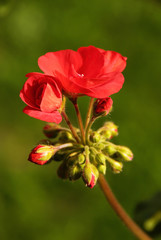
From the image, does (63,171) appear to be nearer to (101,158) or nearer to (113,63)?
(101,158)

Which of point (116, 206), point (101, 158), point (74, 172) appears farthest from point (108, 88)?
point (116, 206)

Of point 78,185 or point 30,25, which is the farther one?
point 30,25

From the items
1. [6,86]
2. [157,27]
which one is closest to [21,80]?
[6,86]

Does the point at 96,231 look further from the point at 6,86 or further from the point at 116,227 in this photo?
the point at 6,86

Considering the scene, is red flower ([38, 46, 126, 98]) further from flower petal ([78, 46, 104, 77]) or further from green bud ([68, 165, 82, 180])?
green bud ([68, 165, 82, 180])

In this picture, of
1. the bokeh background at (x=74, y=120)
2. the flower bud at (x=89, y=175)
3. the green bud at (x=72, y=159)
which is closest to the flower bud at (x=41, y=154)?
the green bud at (x=72, y=159)

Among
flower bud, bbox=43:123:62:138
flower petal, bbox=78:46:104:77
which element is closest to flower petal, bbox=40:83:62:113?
flower petal, bbox=78:46:104:77

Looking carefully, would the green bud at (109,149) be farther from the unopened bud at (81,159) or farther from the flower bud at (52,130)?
the flower bud at (52,130)

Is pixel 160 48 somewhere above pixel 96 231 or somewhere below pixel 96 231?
above
